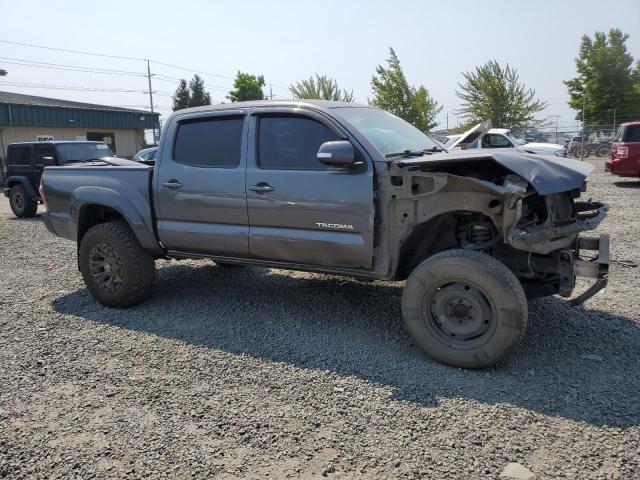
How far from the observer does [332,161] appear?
387 centimetres

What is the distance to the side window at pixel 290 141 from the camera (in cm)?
428

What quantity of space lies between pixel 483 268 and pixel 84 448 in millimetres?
2693

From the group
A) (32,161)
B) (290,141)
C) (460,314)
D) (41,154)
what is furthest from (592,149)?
(460,314)

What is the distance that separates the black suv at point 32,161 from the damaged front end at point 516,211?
10.9 meters

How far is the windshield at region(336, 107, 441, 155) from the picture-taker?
13.9ft

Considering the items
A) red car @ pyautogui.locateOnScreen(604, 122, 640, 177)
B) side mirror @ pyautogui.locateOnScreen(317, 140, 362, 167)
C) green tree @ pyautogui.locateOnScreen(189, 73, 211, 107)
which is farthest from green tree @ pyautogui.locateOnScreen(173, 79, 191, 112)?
side mirror @ pyautogui.locateOnScreen(317, 140, 362, 167)

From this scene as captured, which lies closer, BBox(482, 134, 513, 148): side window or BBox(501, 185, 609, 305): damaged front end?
BBox(501, 185, 609, 305): damaged front end

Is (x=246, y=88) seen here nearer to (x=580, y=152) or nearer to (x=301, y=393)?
(x=580, y=152)

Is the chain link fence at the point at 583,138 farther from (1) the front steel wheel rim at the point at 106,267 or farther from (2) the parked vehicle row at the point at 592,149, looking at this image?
(1) the front steel wheel rim at the point at 106,267

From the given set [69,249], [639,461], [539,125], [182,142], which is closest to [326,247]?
[182,142]

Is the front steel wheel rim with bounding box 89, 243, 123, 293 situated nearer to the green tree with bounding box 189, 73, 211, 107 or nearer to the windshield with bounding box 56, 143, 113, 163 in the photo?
the windshield with bounding box 56, 143, 113, 163

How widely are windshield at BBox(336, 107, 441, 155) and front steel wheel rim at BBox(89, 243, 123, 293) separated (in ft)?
8.80

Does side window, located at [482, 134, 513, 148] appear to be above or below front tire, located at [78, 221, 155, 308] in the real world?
above

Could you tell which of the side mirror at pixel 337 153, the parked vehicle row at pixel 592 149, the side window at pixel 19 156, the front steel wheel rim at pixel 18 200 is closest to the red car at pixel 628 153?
the side mirror at pixel 337 153
